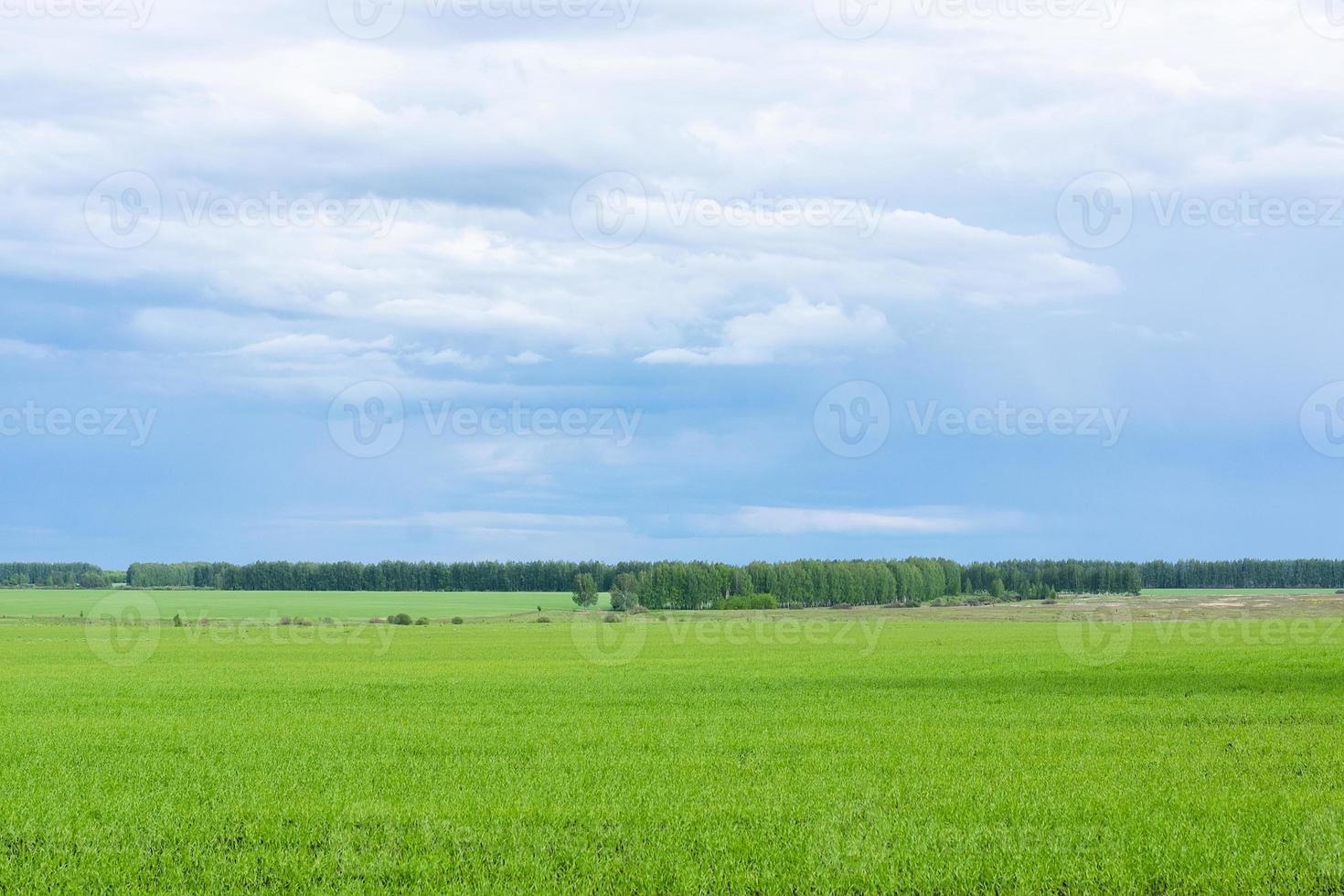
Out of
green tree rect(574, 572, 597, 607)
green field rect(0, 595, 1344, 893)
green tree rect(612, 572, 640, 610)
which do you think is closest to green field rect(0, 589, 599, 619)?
green tree rect(574, 572, 597, 607)

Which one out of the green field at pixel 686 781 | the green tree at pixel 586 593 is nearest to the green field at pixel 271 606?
the green tree at pixel 586 593

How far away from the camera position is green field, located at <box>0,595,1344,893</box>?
15562mm

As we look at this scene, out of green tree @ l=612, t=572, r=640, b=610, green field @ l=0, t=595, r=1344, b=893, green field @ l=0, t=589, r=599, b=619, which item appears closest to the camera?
green field @ l=0, t=595, r=1344, b=893

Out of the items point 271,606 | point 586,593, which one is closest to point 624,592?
point 586,593

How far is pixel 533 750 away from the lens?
1038 inches

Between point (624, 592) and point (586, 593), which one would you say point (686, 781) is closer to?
point (586, 593)

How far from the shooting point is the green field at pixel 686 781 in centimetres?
1556

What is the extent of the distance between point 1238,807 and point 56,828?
18.5 m

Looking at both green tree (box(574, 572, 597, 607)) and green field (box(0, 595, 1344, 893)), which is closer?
green field (box(0, 595, 1344, 893))

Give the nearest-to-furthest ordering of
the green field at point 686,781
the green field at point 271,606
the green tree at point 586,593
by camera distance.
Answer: the green field at point 686,781, the green field at point 271,606, the green tree at point 586,593

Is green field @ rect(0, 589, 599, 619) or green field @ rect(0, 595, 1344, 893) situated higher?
green field @ rect(0, 595, 1344, 893)

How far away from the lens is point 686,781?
21906mm

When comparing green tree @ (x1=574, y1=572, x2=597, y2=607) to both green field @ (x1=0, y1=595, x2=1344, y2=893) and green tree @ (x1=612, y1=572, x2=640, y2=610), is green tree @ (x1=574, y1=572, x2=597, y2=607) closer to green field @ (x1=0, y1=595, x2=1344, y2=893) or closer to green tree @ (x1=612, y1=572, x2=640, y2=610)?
green tree @ (x1=612, y1=572, x2=640, y2=610)

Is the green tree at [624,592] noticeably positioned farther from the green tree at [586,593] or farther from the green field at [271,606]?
the green field at [271,606]
